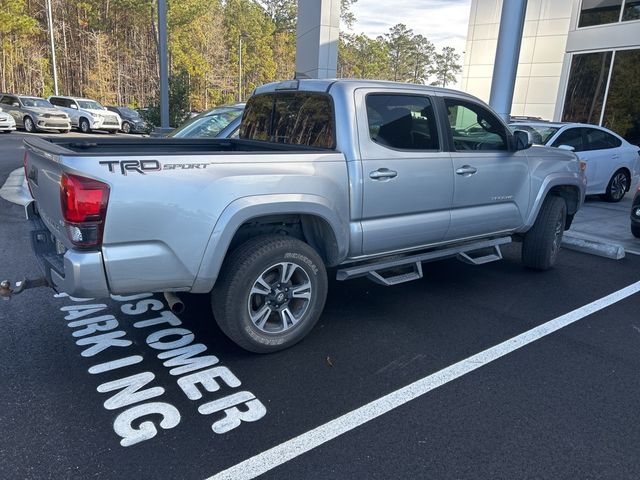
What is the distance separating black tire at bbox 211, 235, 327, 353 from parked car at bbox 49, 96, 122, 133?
979 inches

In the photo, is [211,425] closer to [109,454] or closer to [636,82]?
[109,454]

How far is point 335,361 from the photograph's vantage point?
354 cm

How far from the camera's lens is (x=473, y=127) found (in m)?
4.99

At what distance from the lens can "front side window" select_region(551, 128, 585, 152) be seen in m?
9.45

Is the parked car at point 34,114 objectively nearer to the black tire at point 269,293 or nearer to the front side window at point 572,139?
the front side window at point 572,139

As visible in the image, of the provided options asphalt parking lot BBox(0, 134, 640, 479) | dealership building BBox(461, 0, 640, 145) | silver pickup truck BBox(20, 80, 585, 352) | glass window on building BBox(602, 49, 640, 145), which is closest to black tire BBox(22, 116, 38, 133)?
dealership building BBox(461, 0, 640, 145)

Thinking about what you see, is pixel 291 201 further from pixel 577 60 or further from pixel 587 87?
pixel 577 60

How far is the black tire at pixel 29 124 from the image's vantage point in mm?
22888

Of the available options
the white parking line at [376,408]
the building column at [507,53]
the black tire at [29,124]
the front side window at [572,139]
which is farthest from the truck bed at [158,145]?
the black tire at [29,124]

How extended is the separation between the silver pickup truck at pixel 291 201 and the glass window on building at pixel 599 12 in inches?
560

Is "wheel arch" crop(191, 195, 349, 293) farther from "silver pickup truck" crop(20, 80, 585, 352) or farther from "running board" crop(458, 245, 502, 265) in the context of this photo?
"running board" crop(458, 245, 502, 265)

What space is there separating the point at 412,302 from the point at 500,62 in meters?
5.49

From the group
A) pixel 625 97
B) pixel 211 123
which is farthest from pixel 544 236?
pixel 625 97

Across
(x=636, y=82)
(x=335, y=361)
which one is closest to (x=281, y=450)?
(x=335, y=361)
